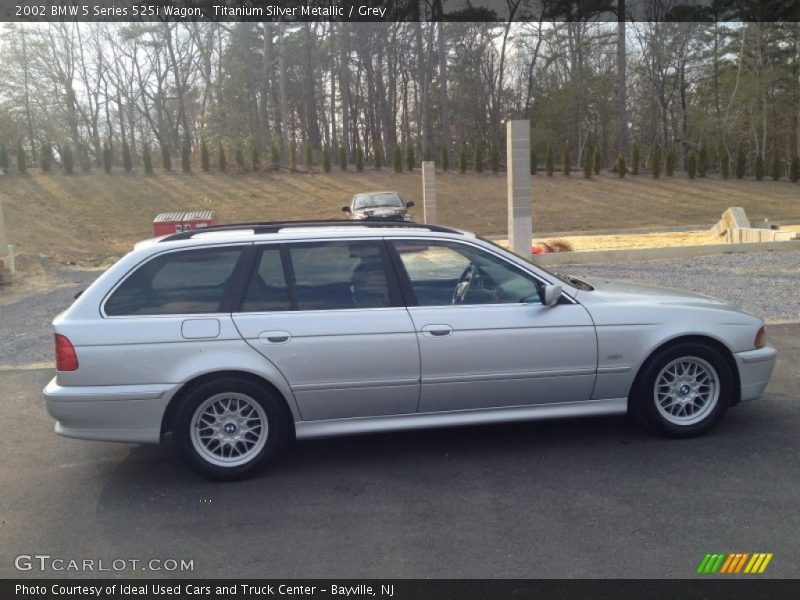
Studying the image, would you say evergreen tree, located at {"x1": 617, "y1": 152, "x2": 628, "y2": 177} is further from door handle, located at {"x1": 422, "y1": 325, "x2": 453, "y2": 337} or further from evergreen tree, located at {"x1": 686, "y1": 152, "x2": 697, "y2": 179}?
door handle, located at {"x1": 422, "y1": 325, "x2": 453, "y2": 337}

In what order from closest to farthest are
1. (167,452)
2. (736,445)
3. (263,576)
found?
(263,576), (736,445), (167,452)

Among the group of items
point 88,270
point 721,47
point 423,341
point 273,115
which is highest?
point 721,47

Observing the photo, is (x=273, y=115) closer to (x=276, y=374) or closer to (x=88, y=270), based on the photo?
(x=88, y=270)

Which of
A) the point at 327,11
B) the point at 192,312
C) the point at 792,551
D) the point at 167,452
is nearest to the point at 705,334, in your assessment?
the point at 792,551

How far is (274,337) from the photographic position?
457 cm

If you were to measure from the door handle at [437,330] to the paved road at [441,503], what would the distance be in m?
0.89

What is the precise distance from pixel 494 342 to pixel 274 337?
1444mm

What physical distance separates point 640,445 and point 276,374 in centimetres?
256

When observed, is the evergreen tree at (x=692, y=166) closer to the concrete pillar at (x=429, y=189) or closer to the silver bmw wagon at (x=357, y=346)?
the concrete pillar at (x=429, y=189)

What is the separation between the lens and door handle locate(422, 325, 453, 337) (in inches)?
185

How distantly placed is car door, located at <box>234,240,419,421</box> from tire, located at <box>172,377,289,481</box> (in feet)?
0.71

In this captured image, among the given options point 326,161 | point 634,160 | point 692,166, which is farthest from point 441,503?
point 692,166

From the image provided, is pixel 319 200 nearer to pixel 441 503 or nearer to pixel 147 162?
pixel 147 162

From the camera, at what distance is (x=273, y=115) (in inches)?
2028
